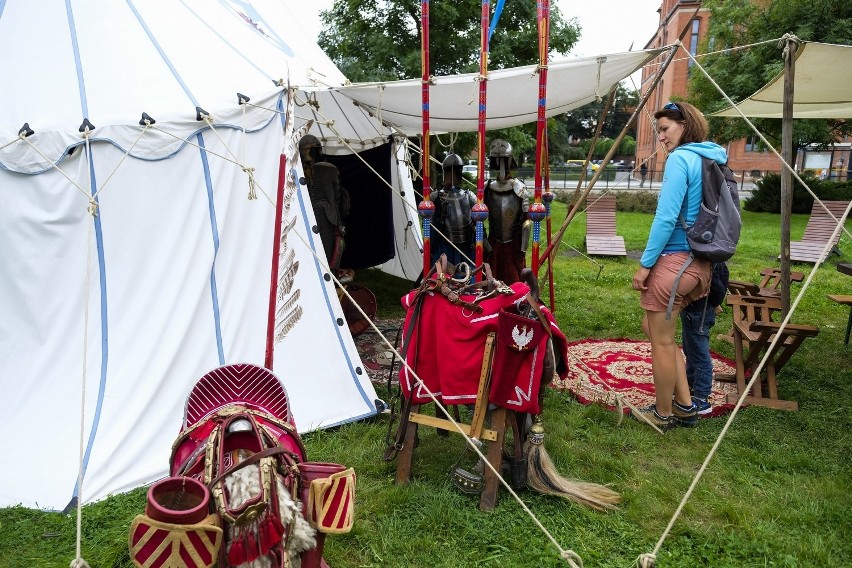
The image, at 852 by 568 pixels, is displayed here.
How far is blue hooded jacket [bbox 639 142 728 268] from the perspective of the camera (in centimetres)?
290

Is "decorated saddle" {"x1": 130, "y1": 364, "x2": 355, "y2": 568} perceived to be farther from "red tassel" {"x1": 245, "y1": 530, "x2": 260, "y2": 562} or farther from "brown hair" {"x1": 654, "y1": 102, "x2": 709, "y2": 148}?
"brown hair" {"x1": 654, "y1": 102, "x2": 709, "y2": 148}

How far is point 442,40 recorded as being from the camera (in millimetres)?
9844

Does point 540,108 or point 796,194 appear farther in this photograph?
point 796,194

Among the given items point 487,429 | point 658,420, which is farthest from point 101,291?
point 658,420

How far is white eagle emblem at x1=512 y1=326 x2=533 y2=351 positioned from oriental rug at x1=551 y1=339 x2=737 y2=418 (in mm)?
1256

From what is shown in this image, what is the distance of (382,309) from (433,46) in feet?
18.4

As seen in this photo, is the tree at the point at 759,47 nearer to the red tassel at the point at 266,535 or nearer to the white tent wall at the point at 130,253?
the white tent wall at the point at 130,253

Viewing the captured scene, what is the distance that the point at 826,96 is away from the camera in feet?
14.3

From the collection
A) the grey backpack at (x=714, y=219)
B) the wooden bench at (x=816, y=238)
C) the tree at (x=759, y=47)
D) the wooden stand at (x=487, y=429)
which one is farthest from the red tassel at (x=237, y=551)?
the tree at (x=759, y=47)

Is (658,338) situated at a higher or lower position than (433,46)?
lower

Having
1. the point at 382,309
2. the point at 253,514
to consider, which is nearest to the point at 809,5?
the point at 382,309

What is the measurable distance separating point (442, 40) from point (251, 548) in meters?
9.63

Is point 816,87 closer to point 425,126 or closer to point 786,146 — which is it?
point 786,146

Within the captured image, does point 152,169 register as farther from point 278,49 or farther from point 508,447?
point 508,447
